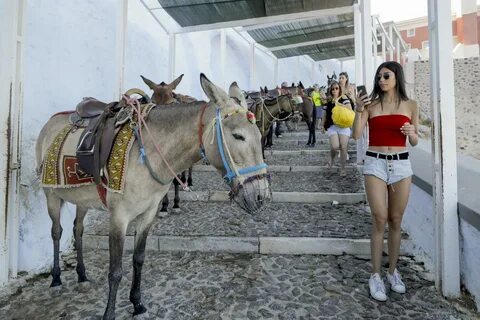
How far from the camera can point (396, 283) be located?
105 inches

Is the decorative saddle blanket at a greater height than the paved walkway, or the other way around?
the decorative saddle blanket

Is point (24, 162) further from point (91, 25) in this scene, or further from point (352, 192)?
point (352, 192)

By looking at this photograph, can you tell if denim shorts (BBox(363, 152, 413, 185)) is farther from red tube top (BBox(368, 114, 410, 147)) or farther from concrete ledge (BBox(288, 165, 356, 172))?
concrete ledge (BBox(288, 165, 356, 172))

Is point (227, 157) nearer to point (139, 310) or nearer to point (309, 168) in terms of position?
point (139, 310)

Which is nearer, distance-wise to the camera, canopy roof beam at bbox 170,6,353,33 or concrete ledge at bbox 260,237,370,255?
concrete ledge at bbox 260,237,370,255

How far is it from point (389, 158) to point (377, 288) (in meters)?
1.09

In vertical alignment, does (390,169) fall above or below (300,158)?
below

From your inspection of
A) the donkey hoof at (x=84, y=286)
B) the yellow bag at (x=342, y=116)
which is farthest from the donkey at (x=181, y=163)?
the yellow bag at (x=342, y=116)

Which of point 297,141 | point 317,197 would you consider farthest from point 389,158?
point 297,141

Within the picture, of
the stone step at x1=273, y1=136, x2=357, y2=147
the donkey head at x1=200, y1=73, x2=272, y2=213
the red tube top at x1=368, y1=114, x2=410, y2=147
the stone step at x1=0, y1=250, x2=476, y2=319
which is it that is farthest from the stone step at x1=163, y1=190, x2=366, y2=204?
the stone step at x1=273, y1=136, x2=357, y2=147

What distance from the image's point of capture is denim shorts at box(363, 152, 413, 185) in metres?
2.49

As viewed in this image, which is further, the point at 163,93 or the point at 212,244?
the point at 163,93

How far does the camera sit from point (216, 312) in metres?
2.47

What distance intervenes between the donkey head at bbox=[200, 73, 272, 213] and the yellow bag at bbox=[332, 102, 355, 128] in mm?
3991
